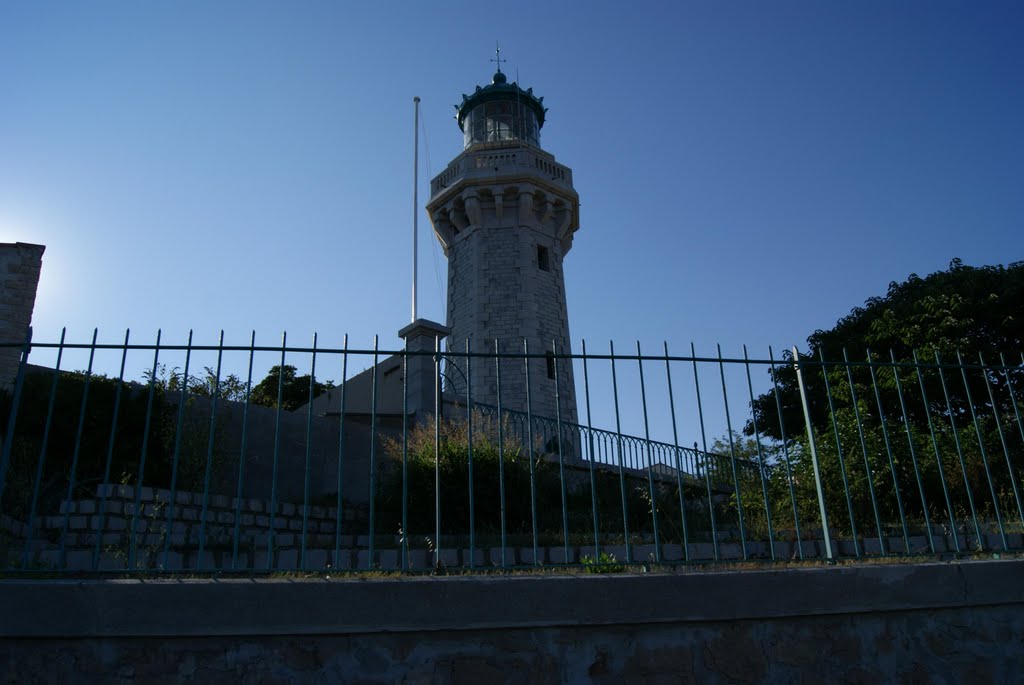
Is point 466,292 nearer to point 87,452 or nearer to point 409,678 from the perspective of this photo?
point 87,452

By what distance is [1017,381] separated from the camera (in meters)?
16.3

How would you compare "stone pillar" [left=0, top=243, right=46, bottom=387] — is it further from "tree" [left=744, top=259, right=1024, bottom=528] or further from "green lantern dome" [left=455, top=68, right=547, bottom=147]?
"green lantern dome" [left=455, top=68, right=547, bottom=147]

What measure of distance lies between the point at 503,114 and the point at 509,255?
7.12m

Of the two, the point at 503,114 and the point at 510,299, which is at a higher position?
the point at 503,114

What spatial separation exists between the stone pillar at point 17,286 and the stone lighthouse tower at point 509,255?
9381mm

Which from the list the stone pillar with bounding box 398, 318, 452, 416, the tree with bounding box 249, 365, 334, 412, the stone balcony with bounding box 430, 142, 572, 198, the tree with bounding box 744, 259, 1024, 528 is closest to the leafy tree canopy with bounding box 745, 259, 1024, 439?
the tree with bounding box 744, 259, 1024, 528

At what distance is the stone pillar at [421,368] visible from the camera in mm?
11289

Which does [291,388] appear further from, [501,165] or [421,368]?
[421,368]

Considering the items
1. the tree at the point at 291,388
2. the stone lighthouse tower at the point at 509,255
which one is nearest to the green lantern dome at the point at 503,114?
the stone lighthouse tower at the point at 509,255

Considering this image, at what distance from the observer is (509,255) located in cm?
2052

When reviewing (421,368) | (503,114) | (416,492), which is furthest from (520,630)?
(503,114)

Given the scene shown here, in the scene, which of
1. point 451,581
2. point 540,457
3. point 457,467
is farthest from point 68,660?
point 540,457

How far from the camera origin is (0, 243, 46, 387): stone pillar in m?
10.8

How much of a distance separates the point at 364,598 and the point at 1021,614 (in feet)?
11.1
